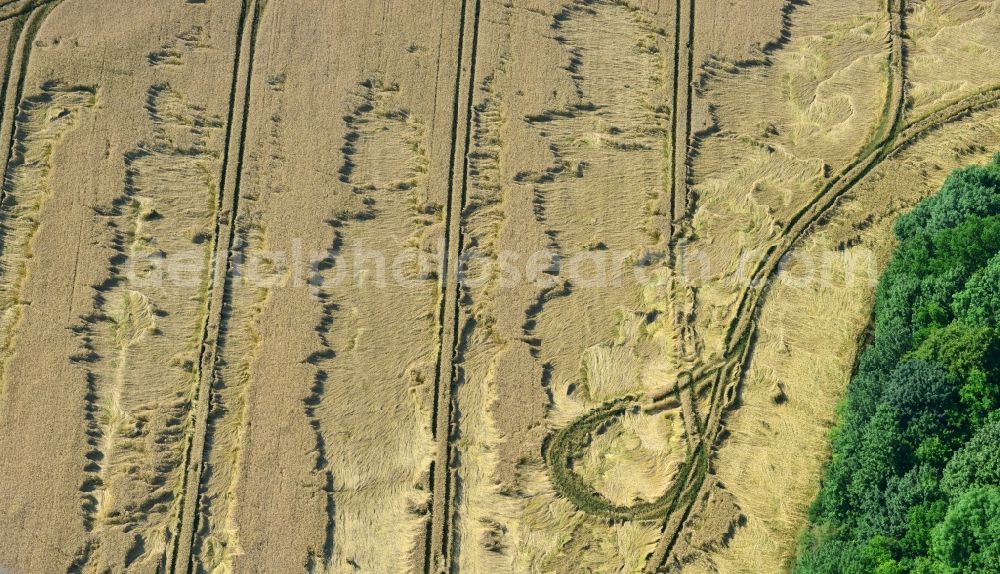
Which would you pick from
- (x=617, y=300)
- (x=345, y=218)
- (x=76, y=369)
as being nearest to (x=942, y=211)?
(x=617, y=300)

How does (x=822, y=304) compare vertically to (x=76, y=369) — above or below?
above

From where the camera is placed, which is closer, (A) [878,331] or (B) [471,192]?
(A) [878,331]

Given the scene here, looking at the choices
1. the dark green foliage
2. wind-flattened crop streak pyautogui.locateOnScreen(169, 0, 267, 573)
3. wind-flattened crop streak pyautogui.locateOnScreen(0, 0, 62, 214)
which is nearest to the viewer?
the dark green foliage

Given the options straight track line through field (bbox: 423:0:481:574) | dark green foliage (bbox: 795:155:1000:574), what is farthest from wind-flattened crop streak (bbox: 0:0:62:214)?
dark green foliage (bbox: 795:155:1000:574)

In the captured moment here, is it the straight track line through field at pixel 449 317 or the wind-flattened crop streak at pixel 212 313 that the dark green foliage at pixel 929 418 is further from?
the wind-flattened crop streak at pixel 212 313

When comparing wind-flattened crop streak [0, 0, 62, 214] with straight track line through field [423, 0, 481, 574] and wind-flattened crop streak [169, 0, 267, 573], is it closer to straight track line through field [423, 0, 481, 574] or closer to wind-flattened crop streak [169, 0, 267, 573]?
wind-flattened crop streak [169, 0, 267, 573]

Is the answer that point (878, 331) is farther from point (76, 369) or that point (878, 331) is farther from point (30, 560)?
point (30, 560)
